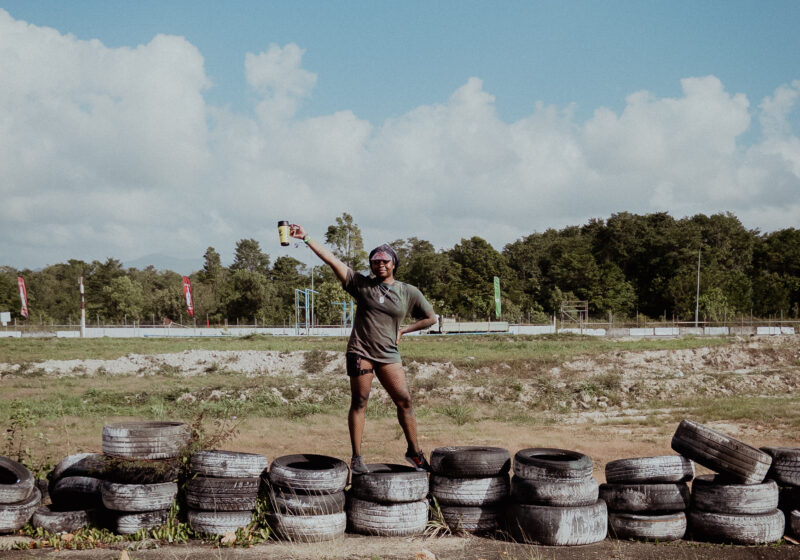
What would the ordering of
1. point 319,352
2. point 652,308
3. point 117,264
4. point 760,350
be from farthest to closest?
1. point 117,264
2. point 652,308
3. point 760,350
4. point 319,352

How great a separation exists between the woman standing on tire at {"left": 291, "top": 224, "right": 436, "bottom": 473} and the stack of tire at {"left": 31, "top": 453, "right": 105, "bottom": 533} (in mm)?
2550

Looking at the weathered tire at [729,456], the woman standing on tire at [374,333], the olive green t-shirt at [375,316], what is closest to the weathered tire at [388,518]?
the woman standing on tire at [374,333]

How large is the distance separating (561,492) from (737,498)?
159cm

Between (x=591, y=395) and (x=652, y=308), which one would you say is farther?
(x=652, y=308)

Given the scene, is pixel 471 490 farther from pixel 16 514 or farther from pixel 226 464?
pixel 16 514

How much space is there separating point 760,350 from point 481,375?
16564 millimetres

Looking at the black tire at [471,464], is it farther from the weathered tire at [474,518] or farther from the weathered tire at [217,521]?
the weathered tire at [217,521]

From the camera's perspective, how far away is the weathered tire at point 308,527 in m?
5.32

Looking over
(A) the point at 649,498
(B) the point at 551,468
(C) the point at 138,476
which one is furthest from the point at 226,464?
(A) the point at 649,498

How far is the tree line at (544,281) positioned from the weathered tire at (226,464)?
59.6 m

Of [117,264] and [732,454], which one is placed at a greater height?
[117,264]

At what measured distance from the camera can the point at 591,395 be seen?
18.1 meters

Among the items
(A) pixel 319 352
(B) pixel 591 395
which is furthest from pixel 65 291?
(B) pixel 591 395

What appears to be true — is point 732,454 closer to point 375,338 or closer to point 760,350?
point 375,338
